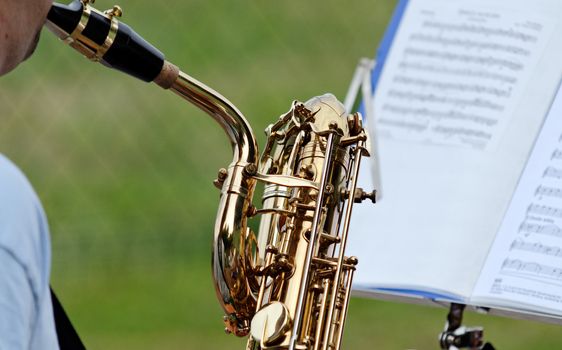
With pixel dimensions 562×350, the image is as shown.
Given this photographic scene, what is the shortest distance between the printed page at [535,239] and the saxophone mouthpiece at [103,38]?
60cm

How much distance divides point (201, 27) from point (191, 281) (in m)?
1.12

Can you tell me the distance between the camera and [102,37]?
1367mm

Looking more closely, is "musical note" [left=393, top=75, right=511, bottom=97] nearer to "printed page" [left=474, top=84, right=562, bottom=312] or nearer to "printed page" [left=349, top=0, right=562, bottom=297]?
"printed page" [left=349, top=0, right=562, bottom=297]

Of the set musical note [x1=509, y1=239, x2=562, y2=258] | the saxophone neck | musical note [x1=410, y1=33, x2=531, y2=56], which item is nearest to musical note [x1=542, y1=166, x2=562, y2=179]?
musical note [x1=509, y1=239, x2=562, y2=258]

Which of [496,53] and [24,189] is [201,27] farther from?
[24,189]

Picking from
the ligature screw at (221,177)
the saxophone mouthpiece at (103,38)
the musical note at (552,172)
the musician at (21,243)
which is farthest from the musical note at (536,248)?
the musician at (21,243)

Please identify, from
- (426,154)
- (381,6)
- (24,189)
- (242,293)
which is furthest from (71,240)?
(24,189)

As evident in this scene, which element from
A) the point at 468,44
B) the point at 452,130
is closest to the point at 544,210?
the point at 452,130

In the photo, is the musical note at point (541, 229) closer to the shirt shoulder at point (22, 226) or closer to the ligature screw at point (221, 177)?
the ligature screw at point (221, 177)

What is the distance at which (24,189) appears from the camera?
118 centimetres

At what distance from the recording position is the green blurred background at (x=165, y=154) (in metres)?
3.66

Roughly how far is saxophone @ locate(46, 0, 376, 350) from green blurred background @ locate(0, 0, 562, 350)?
6.57ft

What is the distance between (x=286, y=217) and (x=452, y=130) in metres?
0.48

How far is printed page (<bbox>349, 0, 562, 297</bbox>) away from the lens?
180 centimetres
